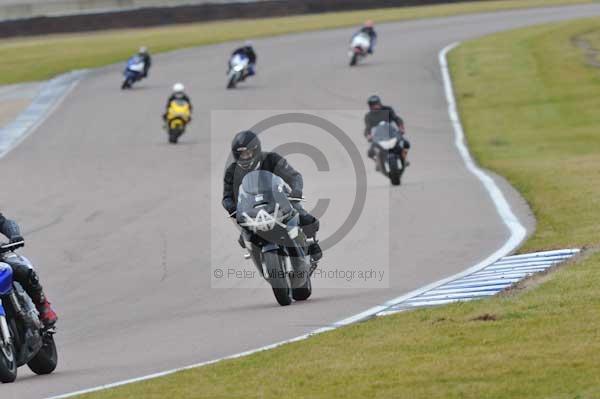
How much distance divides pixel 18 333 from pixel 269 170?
341cm

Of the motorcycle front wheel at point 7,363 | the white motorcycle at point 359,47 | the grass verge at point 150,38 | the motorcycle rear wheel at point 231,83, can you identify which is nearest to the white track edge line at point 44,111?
the grass verge at point 150,38

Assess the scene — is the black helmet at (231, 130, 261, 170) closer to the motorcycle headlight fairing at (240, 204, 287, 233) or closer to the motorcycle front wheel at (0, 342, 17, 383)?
the motorcycle headlight fairing at (240, 204, 287, 233)

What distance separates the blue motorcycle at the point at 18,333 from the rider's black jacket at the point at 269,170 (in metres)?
2.95

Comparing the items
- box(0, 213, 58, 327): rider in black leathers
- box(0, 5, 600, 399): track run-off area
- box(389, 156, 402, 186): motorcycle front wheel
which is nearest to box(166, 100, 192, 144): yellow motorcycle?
box(0, 5, 600, 399): track run-off area

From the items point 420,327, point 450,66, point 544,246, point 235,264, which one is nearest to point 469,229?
point 544,246

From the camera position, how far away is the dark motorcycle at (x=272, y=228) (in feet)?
40.0

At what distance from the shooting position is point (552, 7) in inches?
2436

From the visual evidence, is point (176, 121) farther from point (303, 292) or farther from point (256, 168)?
point (256, 168)

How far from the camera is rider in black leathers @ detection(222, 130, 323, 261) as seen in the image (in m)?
12.3

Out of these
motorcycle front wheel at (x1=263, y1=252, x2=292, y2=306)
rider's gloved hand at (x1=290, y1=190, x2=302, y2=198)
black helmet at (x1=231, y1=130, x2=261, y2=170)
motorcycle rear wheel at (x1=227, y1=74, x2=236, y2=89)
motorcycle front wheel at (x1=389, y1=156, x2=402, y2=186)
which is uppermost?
black helmet at (x1=231, y1=130, x2=261, y2=170)

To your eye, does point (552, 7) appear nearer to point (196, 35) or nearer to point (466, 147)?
point (196, 35)

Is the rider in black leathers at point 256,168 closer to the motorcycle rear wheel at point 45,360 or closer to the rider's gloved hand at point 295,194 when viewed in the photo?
the rider's gloved hand at point 295,194

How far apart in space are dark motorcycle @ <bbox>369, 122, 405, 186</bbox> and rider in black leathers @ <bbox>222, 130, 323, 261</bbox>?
10178 millimetres

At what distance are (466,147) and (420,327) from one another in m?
20.7
